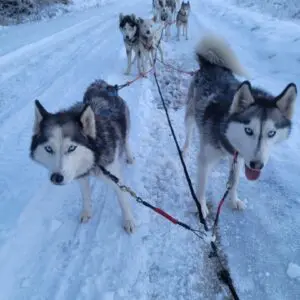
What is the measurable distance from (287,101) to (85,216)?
2064mm

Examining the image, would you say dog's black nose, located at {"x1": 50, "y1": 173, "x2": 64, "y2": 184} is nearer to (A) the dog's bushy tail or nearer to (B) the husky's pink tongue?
(B) the husky's pink tongue

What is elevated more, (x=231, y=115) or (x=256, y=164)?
(x=231, y=115)

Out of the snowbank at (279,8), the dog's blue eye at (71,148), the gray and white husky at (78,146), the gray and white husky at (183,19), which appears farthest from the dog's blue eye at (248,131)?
the snowbank at (279,8)

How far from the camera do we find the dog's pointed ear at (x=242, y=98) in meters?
2.10

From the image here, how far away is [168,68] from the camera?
22.6ft

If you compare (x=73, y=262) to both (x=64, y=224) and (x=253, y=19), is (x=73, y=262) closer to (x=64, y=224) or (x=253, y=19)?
(x=64, y=224)

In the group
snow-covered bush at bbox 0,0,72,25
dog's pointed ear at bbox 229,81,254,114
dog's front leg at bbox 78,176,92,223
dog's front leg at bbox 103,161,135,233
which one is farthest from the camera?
snow-covered bush at bbox 0,0,72,25

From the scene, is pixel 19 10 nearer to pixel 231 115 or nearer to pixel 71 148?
pixel 71 148

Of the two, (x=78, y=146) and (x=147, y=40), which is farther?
(x=147, y=40)

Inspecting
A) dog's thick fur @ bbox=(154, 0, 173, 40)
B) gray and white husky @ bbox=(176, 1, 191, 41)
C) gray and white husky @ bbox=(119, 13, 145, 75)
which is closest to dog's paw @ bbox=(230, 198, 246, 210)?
gray and white husky @ bbox=(119, 13, 145, 75)

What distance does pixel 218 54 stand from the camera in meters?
3.36

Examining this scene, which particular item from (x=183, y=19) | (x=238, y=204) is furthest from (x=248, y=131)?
(x=183, y=19)

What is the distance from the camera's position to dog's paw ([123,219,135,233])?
2609 mm

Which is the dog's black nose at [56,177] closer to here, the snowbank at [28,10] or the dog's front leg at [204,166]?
the dog's front leg at [204,166]
